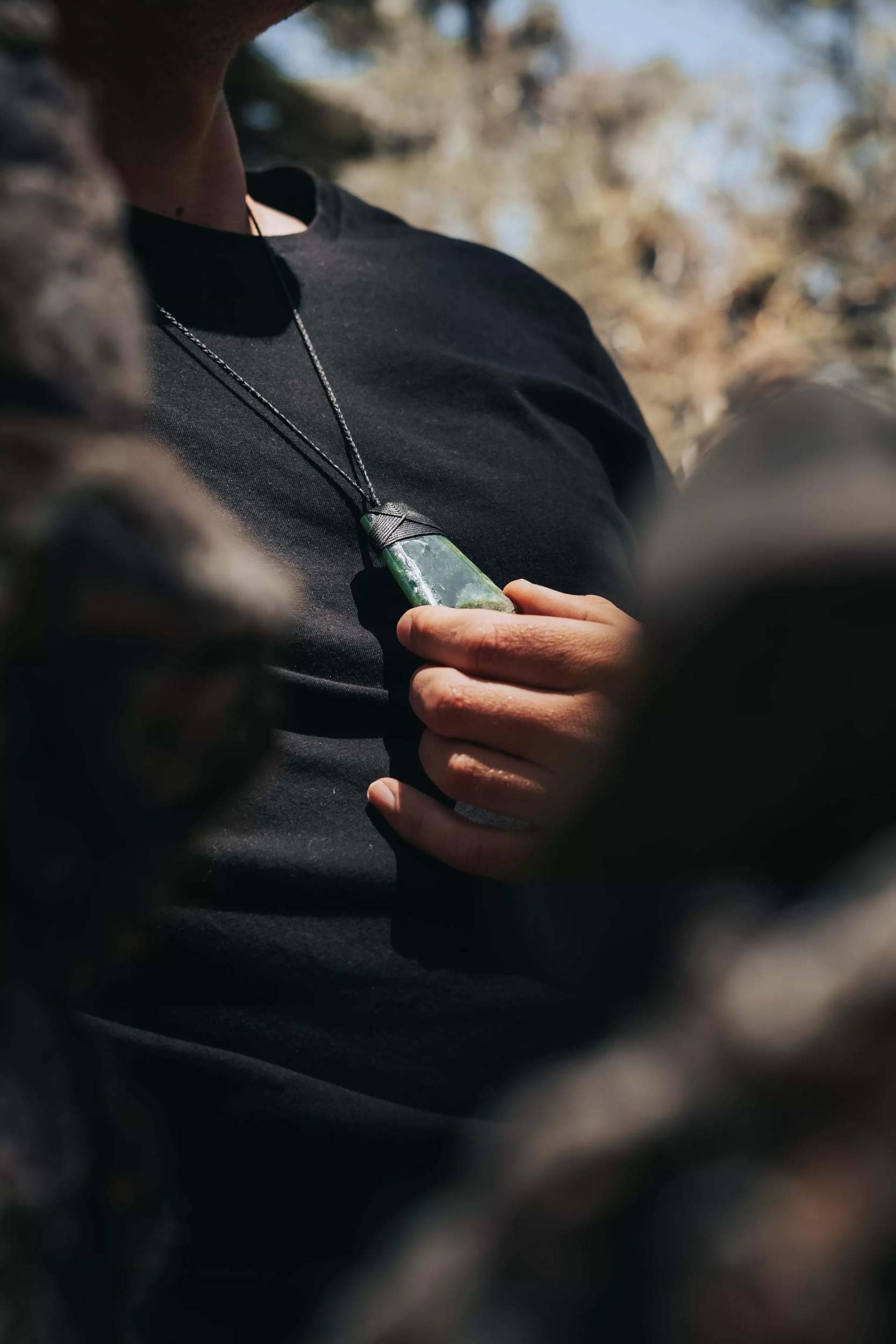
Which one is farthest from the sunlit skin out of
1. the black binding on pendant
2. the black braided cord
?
the black braided cord

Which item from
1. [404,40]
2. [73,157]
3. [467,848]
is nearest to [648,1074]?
[73,157]

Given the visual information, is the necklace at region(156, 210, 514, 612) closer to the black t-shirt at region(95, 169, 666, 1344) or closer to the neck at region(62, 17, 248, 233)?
the black t-shirt at region(95, 169, 666, 1344)

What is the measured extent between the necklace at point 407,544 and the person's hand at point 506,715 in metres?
0.07

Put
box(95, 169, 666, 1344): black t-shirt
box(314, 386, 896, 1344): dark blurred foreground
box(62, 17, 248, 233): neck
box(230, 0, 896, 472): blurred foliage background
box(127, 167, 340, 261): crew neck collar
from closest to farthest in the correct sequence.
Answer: box(314, 386, 896, 1344): dark blurred foreground < box(95, 169, 666, 1344): black t-shirt < box(62, 17, 248, 233): neck < box(127, 167, 340, 261): crew neck collar < box(230, 0, 896, 472): blurred foliage background

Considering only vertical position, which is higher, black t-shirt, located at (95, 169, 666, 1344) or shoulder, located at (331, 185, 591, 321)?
shoulder, located at (331, 185, 591, 321)

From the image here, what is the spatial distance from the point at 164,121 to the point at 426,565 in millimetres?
707

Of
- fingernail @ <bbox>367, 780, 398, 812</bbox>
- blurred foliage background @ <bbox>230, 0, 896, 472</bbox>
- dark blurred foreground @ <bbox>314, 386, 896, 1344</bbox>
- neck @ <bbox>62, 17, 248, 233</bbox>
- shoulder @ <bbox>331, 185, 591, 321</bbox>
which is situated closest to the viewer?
dark blurred foreground @ <bbox>314, 386, 896, 1344</bbox>

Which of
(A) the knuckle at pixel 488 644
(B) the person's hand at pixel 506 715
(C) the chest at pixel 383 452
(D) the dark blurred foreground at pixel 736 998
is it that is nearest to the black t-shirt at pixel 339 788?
(C) the chest at pixel 383 452

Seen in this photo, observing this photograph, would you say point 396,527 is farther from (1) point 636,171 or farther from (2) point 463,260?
(1) point 636,171

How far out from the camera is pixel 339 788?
3.66ft

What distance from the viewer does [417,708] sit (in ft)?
→ 3.43

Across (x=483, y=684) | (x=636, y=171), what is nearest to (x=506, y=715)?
(x=483, y=684)

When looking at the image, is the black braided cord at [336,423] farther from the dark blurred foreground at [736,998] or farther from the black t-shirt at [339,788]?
the dark blurred foreground at [736,998]

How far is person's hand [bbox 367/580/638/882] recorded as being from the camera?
99 centimetres
